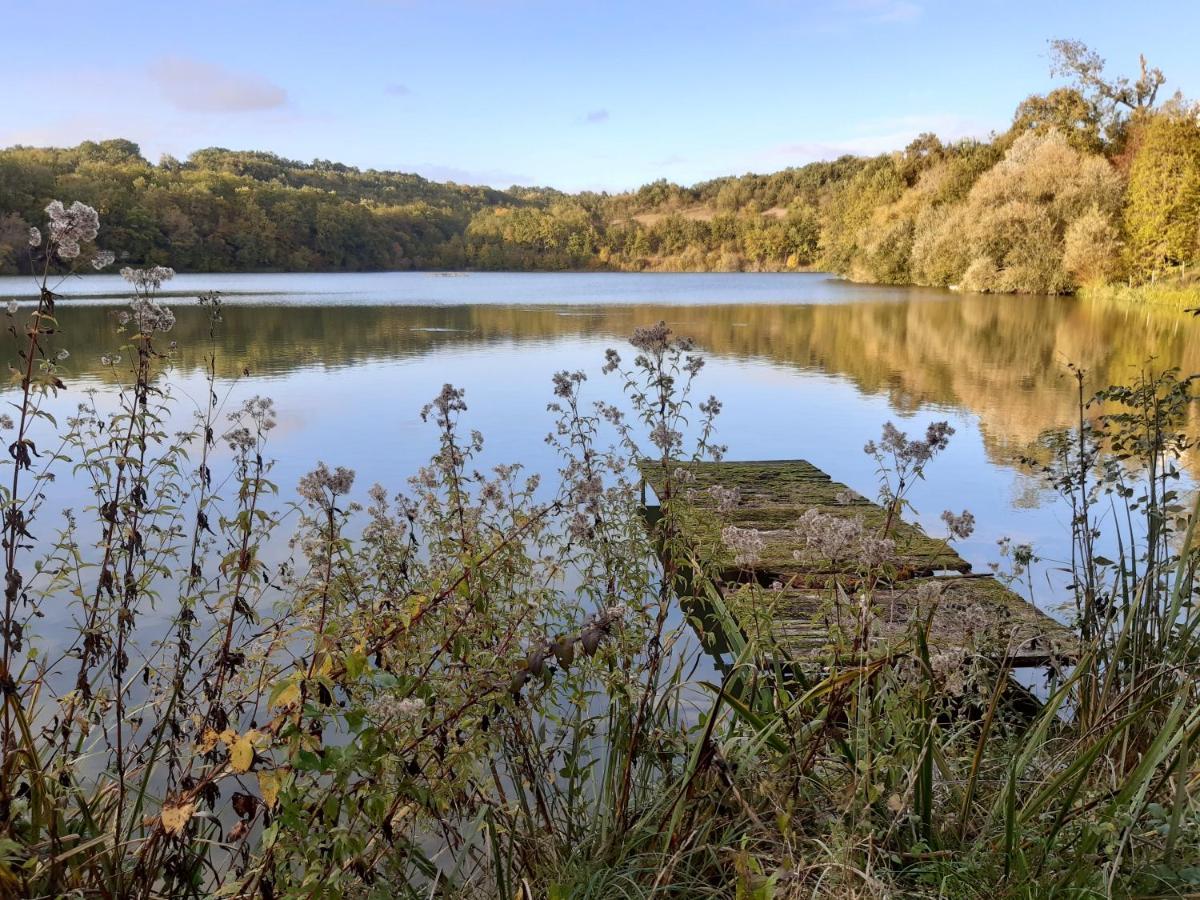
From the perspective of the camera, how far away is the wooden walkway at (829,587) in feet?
8.74

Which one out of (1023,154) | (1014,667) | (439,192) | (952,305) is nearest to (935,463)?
(1014,667)

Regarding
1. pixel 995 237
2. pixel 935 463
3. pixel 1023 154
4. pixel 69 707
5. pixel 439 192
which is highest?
pixel 439 192

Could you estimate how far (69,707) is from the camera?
2123mm

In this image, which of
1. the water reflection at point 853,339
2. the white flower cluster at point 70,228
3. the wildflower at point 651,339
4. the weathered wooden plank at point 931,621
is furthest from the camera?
the water reflection at point 853,339

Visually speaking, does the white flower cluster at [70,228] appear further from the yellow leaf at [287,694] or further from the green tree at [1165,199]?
the green tree at [1165,199]

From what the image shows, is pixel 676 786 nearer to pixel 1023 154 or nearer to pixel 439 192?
pixel 1023 154

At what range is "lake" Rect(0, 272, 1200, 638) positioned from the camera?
8.44 metres

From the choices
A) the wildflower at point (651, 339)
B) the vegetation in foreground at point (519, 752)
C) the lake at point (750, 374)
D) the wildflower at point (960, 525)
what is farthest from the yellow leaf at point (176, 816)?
the lake at point (750, 374)

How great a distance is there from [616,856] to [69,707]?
4.46 feet

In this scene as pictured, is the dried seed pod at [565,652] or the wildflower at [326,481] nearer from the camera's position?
the dried seed pod at [565,652]

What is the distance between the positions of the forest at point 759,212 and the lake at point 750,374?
4613mm

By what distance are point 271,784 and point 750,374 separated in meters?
13.7

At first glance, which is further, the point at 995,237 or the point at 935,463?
the point at 995,237

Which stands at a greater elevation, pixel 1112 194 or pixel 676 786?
pixel 1112 194
